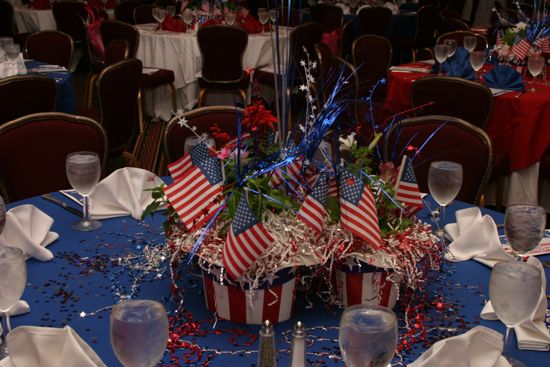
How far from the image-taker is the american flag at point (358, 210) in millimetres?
1506

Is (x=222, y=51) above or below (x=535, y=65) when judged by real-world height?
below

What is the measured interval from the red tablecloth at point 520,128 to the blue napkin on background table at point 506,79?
8cm

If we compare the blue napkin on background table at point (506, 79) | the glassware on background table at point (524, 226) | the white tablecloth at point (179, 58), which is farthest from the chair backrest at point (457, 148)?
→ the white tablecloth at point (179, 58)

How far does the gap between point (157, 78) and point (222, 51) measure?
21.4 inches

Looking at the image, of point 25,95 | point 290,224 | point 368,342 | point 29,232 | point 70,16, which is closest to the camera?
point 368,342

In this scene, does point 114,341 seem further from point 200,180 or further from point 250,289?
point 200,180

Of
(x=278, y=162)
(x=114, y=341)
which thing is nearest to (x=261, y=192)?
(x=278, y=162)

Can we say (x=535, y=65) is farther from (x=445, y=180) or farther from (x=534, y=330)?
(x=534, y=330)

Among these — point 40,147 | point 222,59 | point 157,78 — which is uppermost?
point 40,147

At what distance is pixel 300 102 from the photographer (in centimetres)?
668

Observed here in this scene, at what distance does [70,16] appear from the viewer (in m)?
7.80

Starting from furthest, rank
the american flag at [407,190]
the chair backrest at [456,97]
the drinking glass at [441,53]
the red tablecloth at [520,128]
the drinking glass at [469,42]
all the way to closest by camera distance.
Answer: the drinking glass at [469,42] < the drinking glass at [441,53] < the red tablecloth at [520,128] < the chair backrest at [456,97] < the american flag at [407,190]

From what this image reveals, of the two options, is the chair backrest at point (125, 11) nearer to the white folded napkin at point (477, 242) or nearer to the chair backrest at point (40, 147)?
the chair backrest at point (40, 147)

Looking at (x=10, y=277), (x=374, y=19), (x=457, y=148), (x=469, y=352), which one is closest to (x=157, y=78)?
(x=374, y=19)
